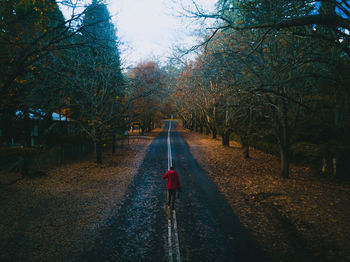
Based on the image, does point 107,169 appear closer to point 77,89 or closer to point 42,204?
point 77,89

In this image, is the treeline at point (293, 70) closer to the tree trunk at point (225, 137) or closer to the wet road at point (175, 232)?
the wet road at point (175, 232)

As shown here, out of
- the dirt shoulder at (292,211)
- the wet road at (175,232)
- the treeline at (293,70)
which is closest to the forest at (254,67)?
the treeline at (293,70)

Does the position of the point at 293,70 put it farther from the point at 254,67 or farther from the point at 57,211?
the point at 57,211

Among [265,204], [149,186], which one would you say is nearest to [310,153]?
[265,204]

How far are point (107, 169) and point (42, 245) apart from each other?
1003 centimetres

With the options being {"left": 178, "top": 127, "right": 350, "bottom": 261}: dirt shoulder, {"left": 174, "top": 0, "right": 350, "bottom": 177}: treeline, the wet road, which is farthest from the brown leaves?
{"left": 174, "top": 0, "right": 350, "bottom": 177}: treeline

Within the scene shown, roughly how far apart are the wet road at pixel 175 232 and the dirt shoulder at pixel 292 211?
606 mm

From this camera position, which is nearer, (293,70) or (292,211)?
(292,211)

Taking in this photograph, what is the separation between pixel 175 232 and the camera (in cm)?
682

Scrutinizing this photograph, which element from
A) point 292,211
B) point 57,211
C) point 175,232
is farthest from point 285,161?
point 57,211

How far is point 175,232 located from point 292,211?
4.45 meters

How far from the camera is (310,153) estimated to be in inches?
528

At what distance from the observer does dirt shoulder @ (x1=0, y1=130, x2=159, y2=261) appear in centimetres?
604

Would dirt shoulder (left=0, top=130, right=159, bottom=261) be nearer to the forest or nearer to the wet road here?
the wet road
